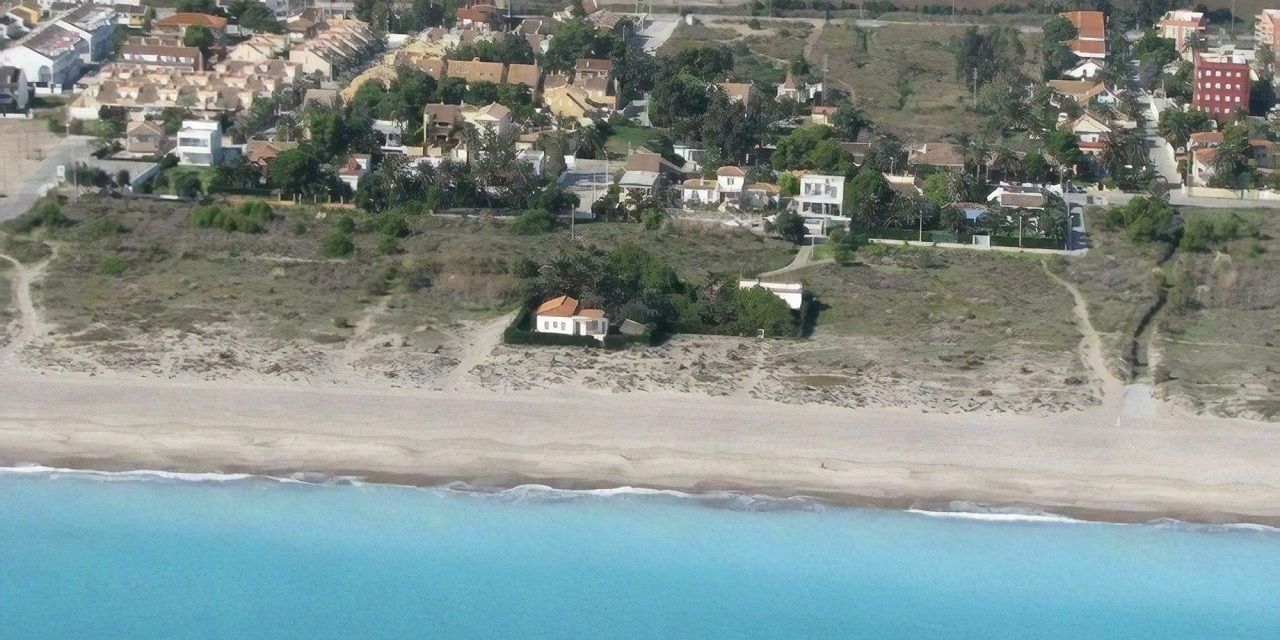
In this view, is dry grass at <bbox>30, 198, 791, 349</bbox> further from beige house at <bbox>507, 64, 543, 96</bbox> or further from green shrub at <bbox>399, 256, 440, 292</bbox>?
beige house at <bbox>507, 64, 543, 96</bbox>

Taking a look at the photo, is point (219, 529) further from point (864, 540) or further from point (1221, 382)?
point (1221, 382)

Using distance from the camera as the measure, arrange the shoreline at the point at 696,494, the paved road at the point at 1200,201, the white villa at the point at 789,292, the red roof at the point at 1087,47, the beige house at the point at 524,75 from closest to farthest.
→ the shoreline at the point at 696,494
the white villa at the point at 789,292
the paved road at the point at 1200,201
the beige house at the point at 524,75
the red roof at the point at 1087,47

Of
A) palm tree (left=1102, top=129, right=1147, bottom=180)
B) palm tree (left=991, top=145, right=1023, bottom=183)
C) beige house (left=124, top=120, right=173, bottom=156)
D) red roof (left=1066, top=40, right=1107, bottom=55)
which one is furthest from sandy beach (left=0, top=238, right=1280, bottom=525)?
red roof (left=1066, top=40, right=1107, bottom=55)

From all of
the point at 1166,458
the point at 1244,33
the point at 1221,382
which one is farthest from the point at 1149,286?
the point at 1244,33

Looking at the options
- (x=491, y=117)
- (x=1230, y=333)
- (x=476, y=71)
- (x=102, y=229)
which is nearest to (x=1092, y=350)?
(x=1230, y=333)

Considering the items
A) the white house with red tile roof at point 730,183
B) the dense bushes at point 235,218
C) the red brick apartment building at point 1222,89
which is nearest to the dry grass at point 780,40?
the red brick apartment building at point 1222,89

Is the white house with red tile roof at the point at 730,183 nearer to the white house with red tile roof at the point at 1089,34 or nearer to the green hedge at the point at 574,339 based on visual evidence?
the green hedge at the point at 574,339
